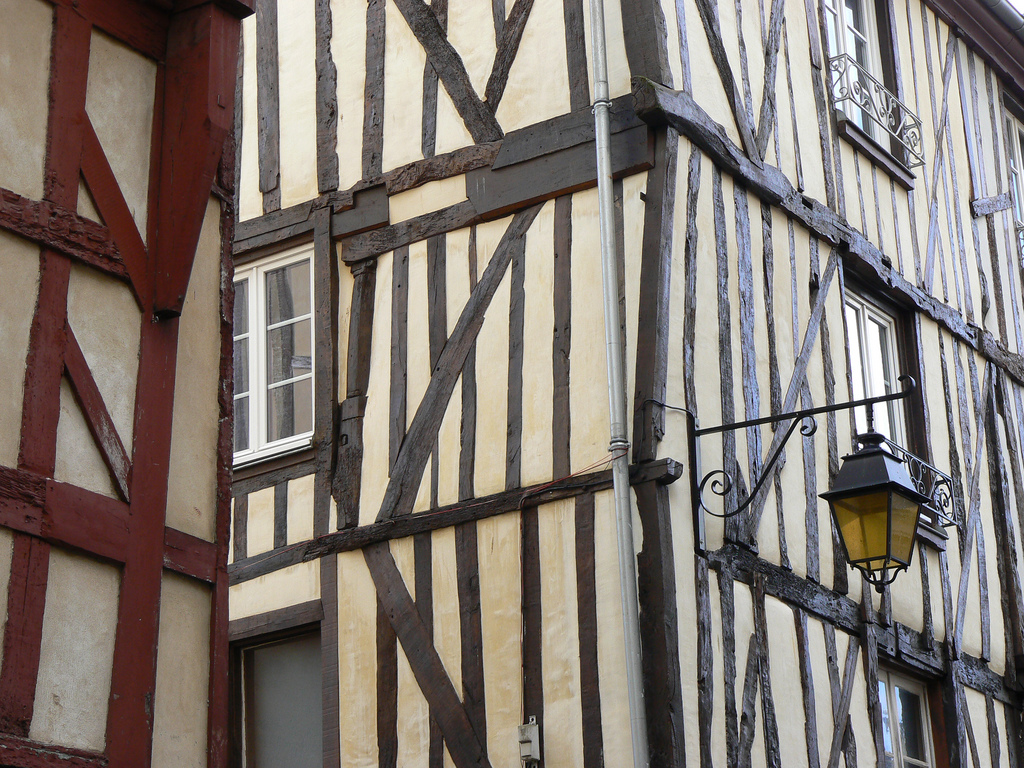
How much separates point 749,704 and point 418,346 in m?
2.54

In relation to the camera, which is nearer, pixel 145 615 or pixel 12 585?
pixel 12 585

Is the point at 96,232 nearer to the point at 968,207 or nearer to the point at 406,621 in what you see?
the point at 406,621

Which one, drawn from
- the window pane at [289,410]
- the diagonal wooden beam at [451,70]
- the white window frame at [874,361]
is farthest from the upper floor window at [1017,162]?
the window pane at [289,410]

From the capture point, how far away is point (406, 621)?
797cm

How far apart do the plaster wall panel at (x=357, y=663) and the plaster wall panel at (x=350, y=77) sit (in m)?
2.27

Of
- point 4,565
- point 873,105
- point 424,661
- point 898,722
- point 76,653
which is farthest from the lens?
point 873,105

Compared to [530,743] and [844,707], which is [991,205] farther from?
[530,743]

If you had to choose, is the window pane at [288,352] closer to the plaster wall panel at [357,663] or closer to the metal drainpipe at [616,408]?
the plaster wall panel at [357,663]

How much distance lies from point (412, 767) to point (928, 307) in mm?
4438

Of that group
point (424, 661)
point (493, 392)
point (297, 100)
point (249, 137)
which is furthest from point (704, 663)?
point (249, 137)

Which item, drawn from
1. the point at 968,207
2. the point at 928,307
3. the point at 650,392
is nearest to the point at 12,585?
the point at 650,392

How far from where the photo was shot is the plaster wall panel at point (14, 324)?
183 inches

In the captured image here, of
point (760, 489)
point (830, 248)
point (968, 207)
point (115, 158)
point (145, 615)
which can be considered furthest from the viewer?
point (968, 207)

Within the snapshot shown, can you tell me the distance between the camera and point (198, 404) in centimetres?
536
